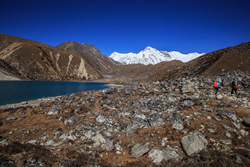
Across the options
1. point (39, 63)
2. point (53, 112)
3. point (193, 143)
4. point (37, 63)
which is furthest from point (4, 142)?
point (39, 63)

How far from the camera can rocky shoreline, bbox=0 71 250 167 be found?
6.09 meters

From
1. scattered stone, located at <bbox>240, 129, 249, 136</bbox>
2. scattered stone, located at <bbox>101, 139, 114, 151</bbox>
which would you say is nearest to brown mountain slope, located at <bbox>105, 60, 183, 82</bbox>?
scattered stone, located at <bbox>240, 129, 249, 136</bbox>

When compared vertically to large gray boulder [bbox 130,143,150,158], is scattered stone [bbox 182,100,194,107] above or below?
above

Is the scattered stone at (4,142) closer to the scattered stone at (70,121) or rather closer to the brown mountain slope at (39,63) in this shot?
the scattered stone at (70,121)

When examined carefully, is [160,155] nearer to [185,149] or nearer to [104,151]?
[185,149]

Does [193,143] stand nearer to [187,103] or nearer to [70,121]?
[187,103]

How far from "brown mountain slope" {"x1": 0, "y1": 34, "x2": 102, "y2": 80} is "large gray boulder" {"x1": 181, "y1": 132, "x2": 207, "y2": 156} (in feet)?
454

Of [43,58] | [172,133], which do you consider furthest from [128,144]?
[43,58]

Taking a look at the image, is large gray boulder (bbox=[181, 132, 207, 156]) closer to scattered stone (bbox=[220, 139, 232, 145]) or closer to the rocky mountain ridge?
scattered stone (bbox=[220, 139, 232, 145])

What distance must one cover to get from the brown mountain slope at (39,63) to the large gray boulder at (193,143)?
138m

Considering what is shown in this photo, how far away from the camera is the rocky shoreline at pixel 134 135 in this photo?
20.0 feet

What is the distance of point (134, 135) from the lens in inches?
329

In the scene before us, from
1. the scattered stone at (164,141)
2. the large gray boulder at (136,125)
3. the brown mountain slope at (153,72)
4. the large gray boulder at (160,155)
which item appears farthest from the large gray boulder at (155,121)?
the brown mountain slope at (153,72)

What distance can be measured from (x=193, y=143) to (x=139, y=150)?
3.06 metres
